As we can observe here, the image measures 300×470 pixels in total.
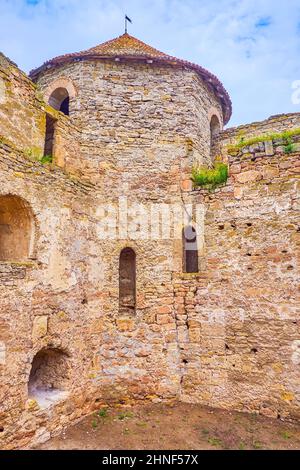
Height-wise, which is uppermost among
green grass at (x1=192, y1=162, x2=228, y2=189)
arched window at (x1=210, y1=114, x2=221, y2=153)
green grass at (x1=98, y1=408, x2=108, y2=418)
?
arched window at (x1=210, y1=114, x2=221, y2=153)

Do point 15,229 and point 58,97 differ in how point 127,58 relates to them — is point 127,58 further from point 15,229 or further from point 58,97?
point 15,229

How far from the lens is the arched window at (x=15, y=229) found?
241 inches

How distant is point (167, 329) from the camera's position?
7.30 meters

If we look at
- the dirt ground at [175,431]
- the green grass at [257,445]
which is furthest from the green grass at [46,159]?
the green grass at [257,445]

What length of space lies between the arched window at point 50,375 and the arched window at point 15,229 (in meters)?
1.85

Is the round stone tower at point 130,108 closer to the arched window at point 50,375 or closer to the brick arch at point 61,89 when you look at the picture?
the brick arch at point 61,89

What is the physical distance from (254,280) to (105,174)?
12.9 ft

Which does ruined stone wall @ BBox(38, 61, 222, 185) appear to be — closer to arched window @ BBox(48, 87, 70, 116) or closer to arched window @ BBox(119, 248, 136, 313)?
arched window @ BBox(48, 87, 70, 116)

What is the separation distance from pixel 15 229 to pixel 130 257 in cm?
273

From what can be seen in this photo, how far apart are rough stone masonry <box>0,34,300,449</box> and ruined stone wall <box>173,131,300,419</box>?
0.02 metres

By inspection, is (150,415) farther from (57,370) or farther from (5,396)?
(5,396)

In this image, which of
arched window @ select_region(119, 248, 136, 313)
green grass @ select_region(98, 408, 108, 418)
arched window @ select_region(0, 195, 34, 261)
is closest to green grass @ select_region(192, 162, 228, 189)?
arched window @ select_region(119, 248, 136, 313)

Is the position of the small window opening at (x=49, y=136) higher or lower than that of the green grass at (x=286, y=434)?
higher

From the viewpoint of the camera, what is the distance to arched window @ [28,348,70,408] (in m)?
6.38
